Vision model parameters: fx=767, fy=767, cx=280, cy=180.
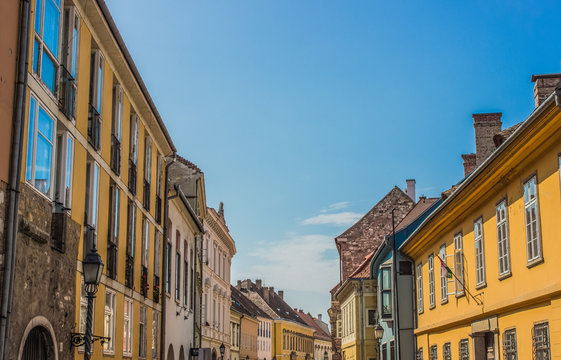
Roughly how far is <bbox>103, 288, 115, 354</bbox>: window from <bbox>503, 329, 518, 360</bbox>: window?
868 cm

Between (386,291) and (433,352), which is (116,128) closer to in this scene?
(433,352)

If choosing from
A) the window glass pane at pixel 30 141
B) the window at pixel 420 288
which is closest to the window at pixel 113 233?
the window glass pane at pixel 30 141

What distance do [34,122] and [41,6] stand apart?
6.24 feet

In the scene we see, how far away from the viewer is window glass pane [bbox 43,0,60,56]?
12516mm

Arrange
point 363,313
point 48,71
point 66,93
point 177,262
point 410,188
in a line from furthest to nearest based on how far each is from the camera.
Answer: point 410,188 < point 363,313 < point 177,262 < point 66,93 < point 48,71

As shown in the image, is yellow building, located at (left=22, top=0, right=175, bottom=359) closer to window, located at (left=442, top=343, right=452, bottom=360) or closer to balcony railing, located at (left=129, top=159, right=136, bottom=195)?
balcony railing, located at (left=129, top=159, right=136, bottom=195)

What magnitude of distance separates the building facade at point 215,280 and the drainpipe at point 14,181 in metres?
28.8

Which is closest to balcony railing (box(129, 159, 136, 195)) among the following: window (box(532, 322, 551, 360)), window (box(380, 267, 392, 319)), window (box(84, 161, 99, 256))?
window (box(84, 161, 99, 256))

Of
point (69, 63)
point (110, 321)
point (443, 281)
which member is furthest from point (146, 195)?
point (443, 281)

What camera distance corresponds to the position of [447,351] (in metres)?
21.6

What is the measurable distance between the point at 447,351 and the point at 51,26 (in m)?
14.3

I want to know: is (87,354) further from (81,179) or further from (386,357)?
(386,357)

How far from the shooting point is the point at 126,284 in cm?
1927

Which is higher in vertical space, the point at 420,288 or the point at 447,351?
the point at 420,288
